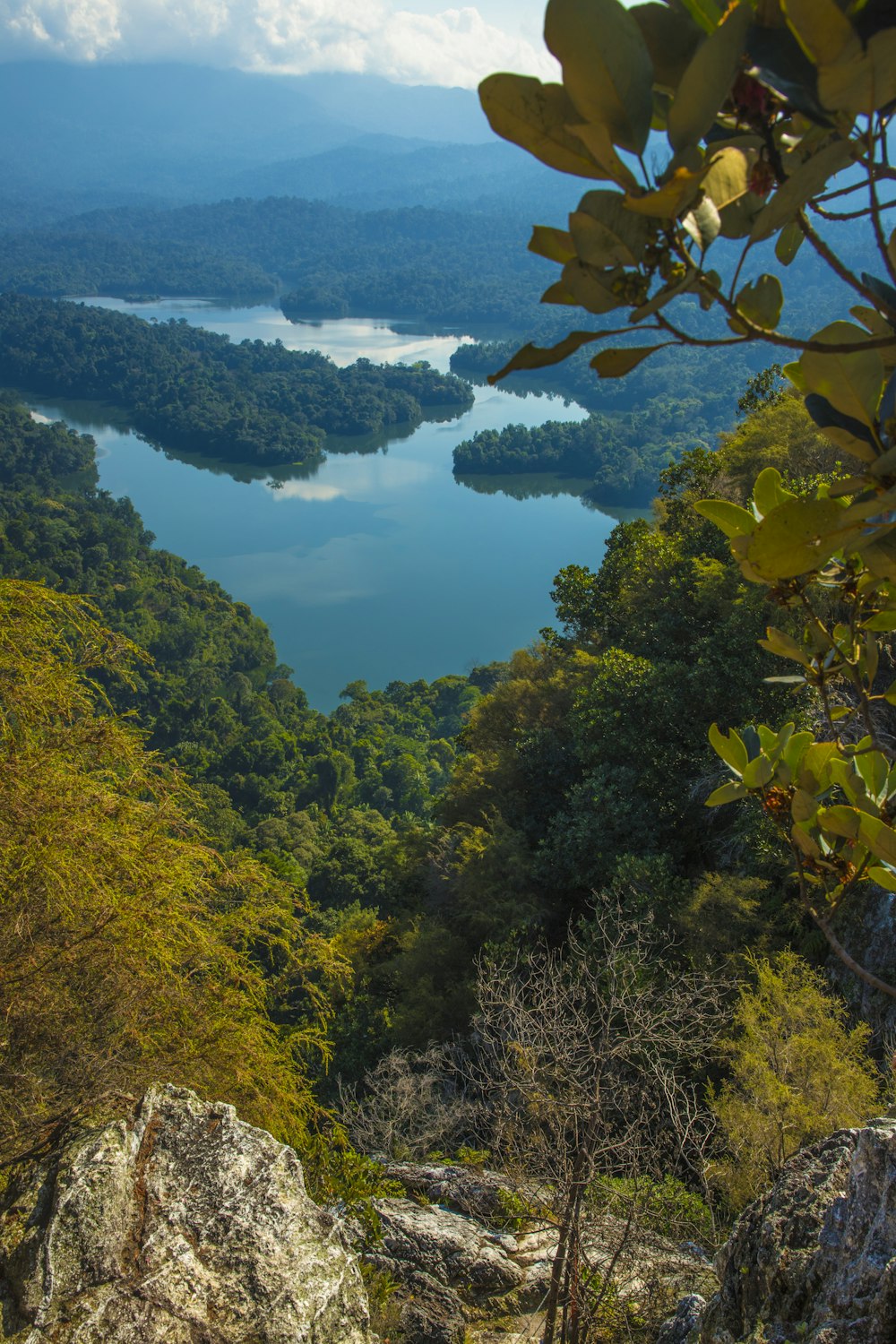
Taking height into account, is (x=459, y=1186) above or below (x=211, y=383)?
below

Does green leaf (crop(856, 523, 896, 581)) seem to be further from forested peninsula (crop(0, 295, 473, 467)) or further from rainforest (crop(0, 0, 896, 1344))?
forested peninsula (crop(0, 295, 473, 467))

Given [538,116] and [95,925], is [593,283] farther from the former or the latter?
[95,925]

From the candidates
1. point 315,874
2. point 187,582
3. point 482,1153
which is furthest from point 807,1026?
point 187,582

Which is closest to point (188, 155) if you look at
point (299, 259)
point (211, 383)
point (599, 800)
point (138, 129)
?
point (138, 129)

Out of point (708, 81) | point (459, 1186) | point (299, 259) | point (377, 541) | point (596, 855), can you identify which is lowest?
point (459, 1186)

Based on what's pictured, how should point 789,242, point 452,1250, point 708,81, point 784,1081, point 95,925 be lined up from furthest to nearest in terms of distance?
point 784,1081 → point 452,1250 → point 95,925 → point 789,242 → point 708,81

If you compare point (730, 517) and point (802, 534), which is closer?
point (802, 534)

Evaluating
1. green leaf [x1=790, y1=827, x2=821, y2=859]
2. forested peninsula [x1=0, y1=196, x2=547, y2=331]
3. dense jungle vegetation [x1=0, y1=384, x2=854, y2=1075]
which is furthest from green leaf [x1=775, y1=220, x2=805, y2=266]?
forested peninsula [x1=0, y1=196, x2=547, y2=331]

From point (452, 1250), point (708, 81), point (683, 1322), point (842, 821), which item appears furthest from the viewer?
point (452, 1250)

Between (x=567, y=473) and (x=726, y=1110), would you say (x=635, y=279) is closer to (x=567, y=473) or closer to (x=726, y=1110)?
(x=726, y=1110)
